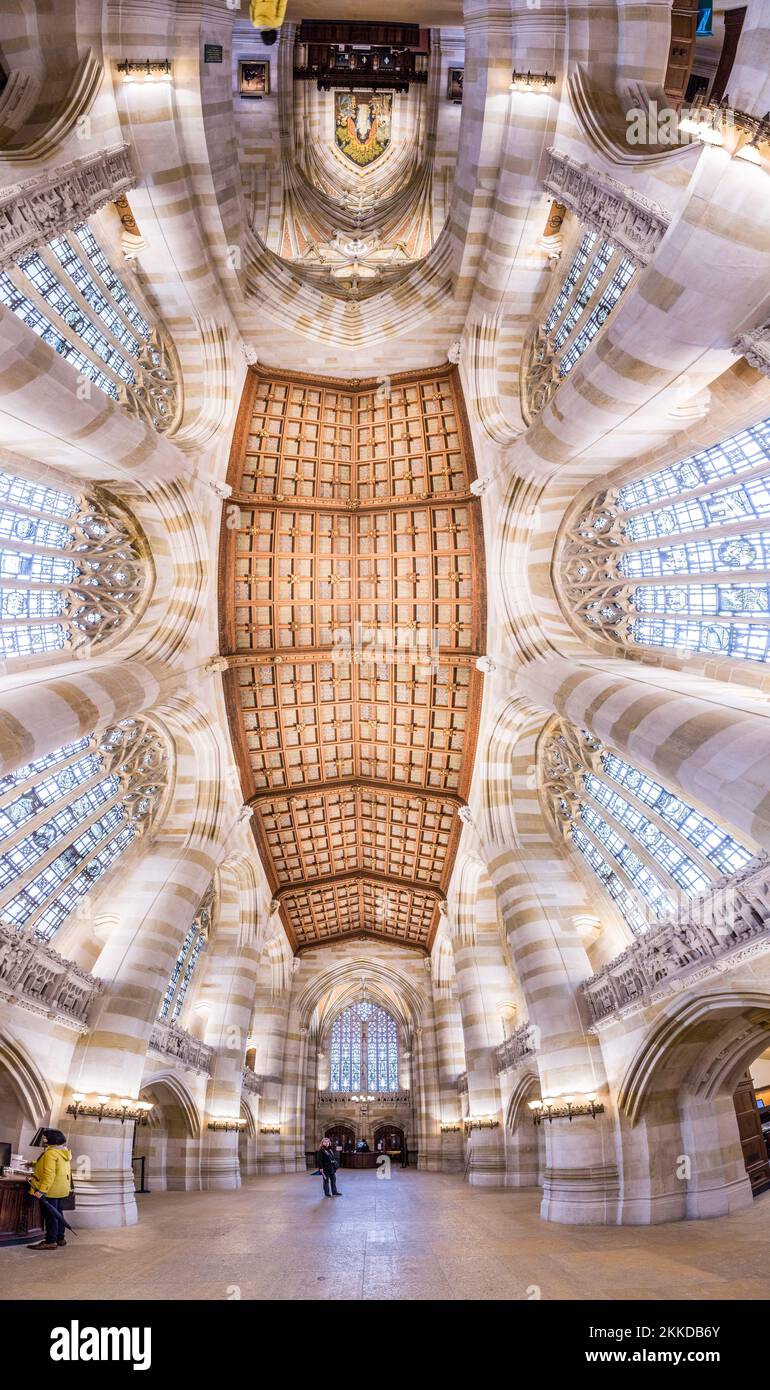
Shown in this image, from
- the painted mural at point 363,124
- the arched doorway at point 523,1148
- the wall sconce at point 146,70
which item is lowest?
the arched doorway at point 523,1148

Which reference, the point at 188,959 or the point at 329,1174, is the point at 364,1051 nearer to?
the point at 188,959

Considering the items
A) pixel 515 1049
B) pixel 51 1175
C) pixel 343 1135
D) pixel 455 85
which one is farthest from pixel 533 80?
pixel 343 1135

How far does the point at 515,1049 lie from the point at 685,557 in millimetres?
14306

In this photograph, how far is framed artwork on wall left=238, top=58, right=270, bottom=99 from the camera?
59.1ft

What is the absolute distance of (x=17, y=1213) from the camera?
10242mm

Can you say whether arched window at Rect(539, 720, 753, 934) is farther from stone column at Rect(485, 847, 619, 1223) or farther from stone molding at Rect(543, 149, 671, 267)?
stone molding at Rect(543, 149, 671, 267)

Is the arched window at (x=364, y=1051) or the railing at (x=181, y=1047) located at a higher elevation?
the railing at (x=181, y=1047)

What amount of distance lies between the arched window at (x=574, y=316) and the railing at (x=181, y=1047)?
18.3 meters

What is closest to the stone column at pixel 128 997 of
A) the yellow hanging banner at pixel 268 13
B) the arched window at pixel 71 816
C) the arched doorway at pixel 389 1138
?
the arched window at pixel 71 816

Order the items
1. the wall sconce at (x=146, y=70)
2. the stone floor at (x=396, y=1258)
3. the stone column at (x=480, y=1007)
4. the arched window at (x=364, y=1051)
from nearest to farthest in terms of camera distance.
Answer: the stone floor at (x=396, y=1258), the wall sconce at (x=146, y=70), the stone column at (x=480, y=1007), the arched window at (x=364, y=1051)

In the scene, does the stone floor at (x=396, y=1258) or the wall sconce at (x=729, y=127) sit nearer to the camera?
the stone floor at (x=396, y=1258)

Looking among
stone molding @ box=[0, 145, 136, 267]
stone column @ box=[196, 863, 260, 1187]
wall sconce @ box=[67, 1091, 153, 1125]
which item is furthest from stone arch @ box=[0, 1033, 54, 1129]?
stone molding @ box=[0, 145, 136, 267]

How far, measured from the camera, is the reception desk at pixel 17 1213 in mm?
9930

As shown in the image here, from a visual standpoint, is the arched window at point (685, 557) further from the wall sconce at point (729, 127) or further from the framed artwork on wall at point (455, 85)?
the framed artwork on wall at point (455, 85)
